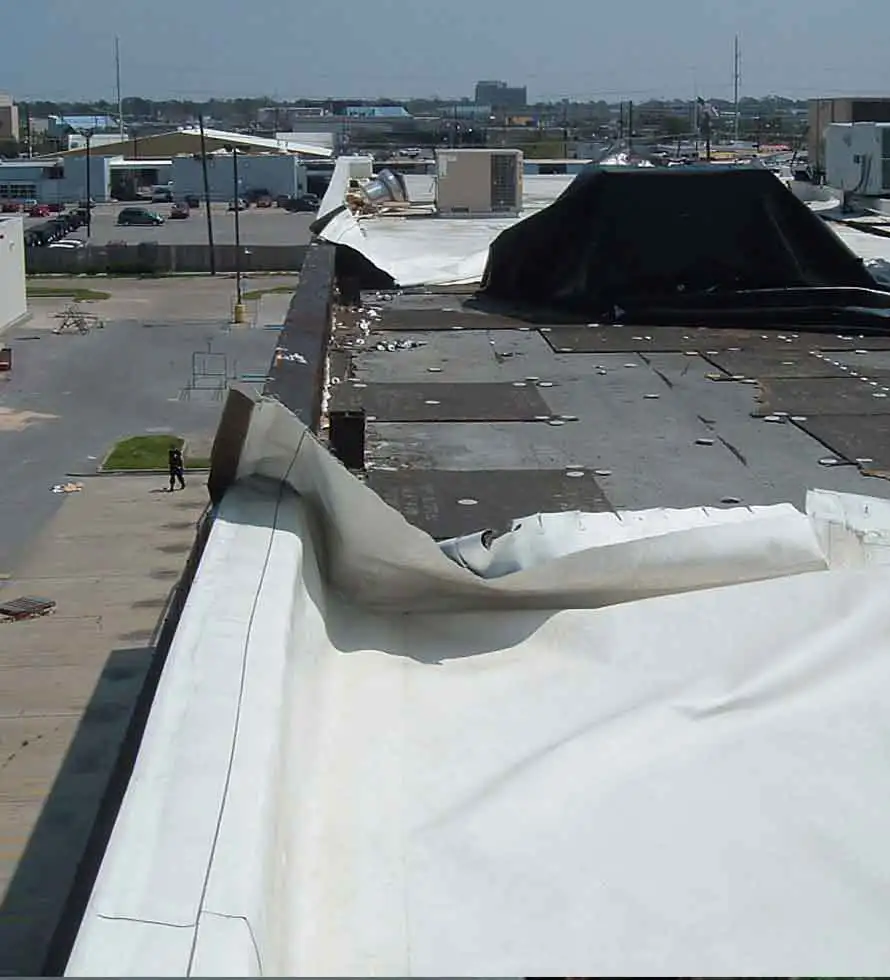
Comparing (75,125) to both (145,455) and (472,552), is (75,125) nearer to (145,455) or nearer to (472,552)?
(145,455)

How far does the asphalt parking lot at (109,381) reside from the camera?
22.8 m

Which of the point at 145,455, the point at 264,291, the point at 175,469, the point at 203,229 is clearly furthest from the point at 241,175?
→ the point at 175,469

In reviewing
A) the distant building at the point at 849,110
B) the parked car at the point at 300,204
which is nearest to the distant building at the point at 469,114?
the parked car at the point at 300,204

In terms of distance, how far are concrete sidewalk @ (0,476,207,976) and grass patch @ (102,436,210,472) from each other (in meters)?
0.74

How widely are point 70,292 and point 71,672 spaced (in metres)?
29.9

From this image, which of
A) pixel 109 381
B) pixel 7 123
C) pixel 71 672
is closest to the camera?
pixel 71 672

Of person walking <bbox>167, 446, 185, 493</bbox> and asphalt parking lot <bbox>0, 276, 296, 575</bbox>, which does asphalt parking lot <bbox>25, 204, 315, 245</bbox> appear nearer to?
asphalt parking lot <bbox>0, 276, 296, 575</bbox>

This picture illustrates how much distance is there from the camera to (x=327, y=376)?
6.65 m

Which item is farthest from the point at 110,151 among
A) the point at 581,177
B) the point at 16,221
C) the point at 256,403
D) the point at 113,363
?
the point at 256,403

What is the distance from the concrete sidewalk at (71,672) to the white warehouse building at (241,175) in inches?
1896

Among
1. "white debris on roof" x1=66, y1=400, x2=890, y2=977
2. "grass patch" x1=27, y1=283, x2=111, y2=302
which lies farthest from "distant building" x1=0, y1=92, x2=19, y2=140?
"white debris on roof" x1=66, y1=400, x2=890, y2=977

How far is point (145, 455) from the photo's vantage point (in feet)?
78.0

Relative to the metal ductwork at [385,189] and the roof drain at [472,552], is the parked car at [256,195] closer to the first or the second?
the metal ductwork at [385,189]

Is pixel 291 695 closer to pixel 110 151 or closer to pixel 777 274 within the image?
pixel 777 274
